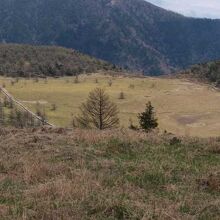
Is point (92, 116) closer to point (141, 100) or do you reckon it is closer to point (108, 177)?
point (141, 100)

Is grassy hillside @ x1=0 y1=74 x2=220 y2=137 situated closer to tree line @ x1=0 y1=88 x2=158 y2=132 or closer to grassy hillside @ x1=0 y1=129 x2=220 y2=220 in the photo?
tree line @ x1=0 y1=88 x2=158 y2=132

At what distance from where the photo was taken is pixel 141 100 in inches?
5630

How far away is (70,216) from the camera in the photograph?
1102 cm

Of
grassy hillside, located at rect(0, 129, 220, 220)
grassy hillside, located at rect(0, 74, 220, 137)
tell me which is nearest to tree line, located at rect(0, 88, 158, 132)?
grassy hillside, located at rect(0, 74, 220, 137)

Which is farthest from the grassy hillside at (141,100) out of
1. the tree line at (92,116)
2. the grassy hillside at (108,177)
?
the grassy hillside at (108,177)

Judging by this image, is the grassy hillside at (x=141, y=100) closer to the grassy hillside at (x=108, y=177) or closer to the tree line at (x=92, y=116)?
the tree line at (x=92, y=116)

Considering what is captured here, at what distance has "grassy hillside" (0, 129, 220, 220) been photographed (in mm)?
11453

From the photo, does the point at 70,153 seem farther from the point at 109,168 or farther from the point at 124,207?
the point at 124,207

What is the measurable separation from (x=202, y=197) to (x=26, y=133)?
11.9 meters

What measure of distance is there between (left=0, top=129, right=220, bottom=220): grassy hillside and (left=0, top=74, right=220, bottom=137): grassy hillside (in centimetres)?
7399

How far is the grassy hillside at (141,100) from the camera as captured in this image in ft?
366

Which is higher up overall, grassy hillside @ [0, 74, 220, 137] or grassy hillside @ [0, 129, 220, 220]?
grassy hillside @ [0, 129, 220, 220]

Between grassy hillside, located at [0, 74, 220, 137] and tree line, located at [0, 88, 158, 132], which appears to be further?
grassy hillside, located at [0, 74, 220, 137]

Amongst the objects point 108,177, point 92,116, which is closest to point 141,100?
point 92,116
